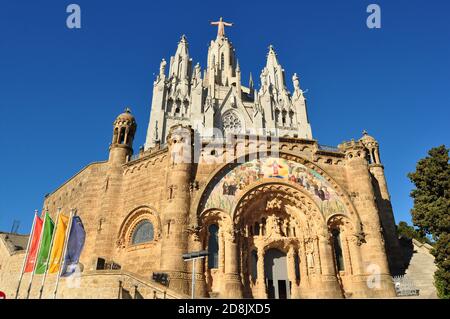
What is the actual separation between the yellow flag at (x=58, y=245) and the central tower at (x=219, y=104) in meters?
30.9

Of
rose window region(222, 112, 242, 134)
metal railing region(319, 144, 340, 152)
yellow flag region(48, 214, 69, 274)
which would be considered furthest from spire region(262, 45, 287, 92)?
yellow flag region(48, 214, 69, 274)

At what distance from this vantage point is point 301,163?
24.2 m

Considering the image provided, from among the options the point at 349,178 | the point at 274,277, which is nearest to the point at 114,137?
the point at 274,277

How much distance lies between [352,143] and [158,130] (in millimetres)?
32085

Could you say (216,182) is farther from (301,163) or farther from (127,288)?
(127,288)

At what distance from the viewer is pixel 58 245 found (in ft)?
51.6

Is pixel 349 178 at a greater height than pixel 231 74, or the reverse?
pixel 231 74

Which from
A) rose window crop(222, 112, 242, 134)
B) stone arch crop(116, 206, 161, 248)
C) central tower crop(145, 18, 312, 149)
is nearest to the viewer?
stone arch crop(116, 206, 161, 248)

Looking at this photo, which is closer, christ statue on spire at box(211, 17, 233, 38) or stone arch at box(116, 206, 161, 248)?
stone arch at box(116, 206, 161, 248)

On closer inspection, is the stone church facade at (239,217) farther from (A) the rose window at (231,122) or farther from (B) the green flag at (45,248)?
(A) the rose window at (231,122)

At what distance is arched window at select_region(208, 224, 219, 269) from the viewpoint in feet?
67.8

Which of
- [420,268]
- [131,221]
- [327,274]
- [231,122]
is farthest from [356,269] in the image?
[231,122]

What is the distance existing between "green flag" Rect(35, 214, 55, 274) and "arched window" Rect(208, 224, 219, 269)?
9223 millimetres

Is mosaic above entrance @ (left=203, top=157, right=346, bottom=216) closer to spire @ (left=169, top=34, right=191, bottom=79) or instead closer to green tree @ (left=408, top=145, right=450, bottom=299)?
green tree @ (left=408, top=145, right=450, bottom=299)
